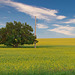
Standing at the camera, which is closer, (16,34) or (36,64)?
(36,64)

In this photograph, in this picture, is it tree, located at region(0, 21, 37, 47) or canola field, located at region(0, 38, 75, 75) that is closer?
canola field, located at region(0, 38, 75, 75)

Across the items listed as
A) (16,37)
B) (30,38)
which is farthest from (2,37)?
(30,38)

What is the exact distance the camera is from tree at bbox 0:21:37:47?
3389 cm

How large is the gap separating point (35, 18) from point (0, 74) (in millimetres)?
32873

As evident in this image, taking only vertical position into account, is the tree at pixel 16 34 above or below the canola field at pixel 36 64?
above

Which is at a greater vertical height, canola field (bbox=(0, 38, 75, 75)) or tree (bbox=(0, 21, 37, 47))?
tree (bbox=(0, 21, 37, 47))

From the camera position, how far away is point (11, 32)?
34.9 meters

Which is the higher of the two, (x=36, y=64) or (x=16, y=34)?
(x=16, y=34)

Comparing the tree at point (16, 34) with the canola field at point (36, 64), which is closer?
the canola field at point (36, 64)

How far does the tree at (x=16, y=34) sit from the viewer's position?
33.9 meters

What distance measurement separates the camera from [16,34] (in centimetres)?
3409

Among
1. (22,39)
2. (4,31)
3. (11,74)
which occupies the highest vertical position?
(4,31)

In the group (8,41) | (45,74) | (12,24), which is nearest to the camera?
(45,74)

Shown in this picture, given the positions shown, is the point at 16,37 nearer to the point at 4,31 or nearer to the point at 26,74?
the point at 4,31
